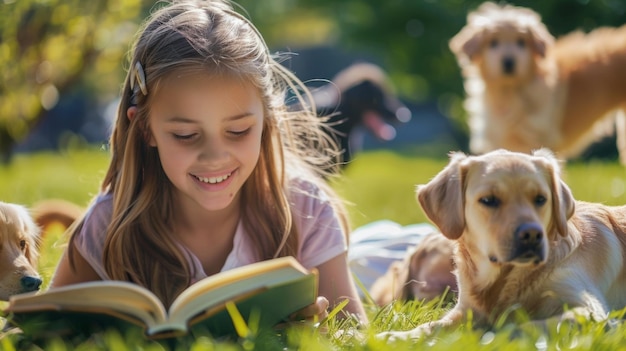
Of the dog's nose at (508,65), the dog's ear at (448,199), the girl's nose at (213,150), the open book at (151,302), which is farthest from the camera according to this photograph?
the dog's nose at (508,65)

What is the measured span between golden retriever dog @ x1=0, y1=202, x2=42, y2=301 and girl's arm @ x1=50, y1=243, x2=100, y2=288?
5.0 inches

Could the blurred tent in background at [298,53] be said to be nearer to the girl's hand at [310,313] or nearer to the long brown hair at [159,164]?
the long brown hair at [159,164]

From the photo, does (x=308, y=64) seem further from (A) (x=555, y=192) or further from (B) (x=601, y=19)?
(A) (x=555, y=192)

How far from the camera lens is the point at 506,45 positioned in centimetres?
791

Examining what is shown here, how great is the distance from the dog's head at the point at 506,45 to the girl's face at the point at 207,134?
5321mm

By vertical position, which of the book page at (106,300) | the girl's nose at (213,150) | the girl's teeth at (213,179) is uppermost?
the girl's nose at (213,150)

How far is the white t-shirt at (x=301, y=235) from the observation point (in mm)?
3094

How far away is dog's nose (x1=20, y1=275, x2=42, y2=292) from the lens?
8.74 feet

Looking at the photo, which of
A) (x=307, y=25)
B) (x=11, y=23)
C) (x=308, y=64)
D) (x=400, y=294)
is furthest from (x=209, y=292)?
(x=307, y=25)

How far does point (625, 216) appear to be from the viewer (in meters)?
2.87

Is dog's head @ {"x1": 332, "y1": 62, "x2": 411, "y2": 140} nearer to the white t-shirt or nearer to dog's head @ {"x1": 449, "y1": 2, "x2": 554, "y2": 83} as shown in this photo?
dog's head @ {"x1": 449, "y1": 2, "x2": 554, "y2": 83}

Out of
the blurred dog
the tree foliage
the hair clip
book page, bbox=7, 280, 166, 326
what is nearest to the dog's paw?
book page, bbox=7, 280, 166, 326

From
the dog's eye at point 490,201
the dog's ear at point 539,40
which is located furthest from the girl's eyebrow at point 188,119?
the dog's ear at point 539,40

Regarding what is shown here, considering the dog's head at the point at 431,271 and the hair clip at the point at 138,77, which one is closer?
the hair clip at the point at 138,77
